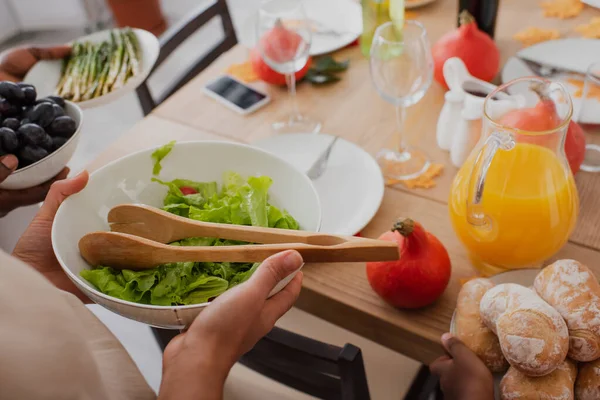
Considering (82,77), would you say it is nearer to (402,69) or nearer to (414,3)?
(402,69)

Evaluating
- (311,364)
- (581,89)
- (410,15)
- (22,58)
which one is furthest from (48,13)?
(311,364)

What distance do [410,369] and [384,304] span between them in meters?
0.27

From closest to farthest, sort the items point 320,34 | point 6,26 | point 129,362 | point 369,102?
1. point 129,362
2. point 369,102
3. point 320,34
4. point 6,26

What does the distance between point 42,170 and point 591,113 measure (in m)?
0.91

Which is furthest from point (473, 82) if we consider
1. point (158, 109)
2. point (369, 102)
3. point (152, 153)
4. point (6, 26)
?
point (6, 26)

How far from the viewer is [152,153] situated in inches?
32.8

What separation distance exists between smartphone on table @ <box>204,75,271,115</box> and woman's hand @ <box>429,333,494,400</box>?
71 centimetres

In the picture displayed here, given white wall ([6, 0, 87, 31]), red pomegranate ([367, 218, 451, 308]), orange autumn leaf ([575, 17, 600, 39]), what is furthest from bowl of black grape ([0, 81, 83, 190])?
white wall ([6, 0, 87, 31])

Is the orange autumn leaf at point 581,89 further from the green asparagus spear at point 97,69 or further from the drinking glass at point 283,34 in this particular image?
the green asparagus spear at point 97,69

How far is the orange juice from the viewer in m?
0.68

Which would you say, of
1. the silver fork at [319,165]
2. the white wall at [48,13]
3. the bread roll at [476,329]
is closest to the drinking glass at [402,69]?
the silver fork at [319,165]

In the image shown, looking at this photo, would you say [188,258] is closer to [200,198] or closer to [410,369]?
[200,198]

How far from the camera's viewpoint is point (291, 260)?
0.60 metres

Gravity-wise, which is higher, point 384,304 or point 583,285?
point 583,285
